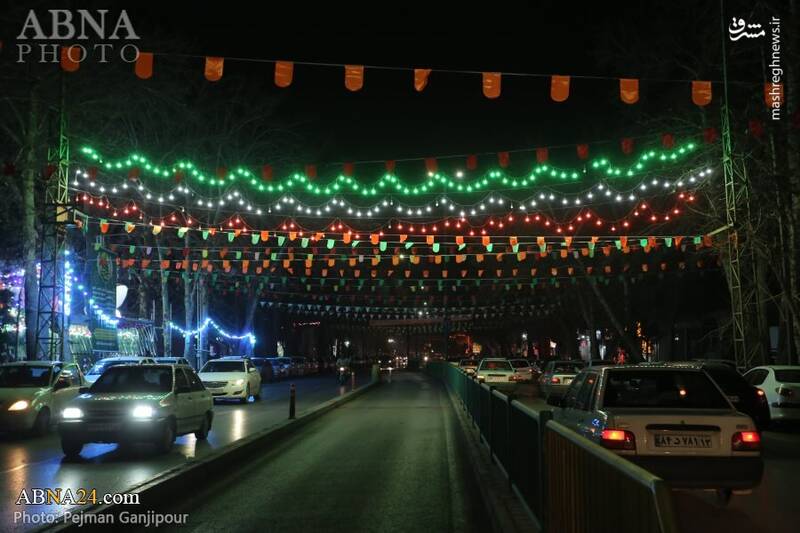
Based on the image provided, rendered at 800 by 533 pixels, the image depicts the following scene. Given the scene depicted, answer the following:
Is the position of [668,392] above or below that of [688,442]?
above

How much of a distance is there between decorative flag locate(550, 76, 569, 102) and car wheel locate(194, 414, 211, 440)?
32.5 ft

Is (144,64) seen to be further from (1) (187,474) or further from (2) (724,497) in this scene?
(2) (724,497)

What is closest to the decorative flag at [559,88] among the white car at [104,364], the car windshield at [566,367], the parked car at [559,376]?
the parked car at [559,376]

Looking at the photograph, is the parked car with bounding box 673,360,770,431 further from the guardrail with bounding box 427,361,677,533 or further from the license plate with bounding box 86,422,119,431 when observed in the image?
the license plate with bounding box 86,422,119,431

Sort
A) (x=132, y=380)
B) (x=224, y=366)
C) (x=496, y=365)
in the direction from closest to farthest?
1. (x=132, y=380)
2. (x=224, y=366)
3. (x=496, y=365)

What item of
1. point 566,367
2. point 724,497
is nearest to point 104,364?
point 566,367

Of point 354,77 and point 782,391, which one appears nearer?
point 354,77

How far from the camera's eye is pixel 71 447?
12758 millimetres

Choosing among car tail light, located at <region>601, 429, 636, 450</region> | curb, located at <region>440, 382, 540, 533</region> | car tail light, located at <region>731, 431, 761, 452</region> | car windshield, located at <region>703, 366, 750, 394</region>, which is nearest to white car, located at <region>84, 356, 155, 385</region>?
curb, located at <region>440, 382, 540, 533</region>

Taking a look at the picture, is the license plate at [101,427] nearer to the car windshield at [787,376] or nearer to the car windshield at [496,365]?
the car windshield at [787,376]

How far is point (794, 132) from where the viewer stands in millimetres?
20578

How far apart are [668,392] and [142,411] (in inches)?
338

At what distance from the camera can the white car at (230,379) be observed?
86.7ft

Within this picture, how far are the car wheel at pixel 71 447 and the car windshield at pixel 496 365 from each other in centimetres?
1929
